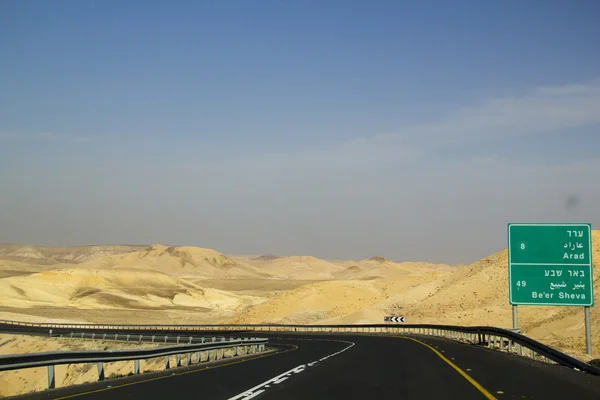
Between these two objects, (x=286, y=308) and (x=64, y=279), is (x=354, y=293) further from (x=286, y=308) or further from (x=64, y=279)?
(x=64, y=279)

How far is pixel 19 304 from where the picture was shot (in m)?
141

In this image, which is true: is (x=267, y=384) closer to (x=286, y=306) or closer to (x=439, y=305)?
(x=439, y=305)

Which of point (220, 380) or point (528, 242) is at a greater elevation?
point (528, 242)

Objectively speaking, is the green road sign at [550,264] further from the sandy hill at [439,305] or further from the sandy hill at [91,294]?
the sandy hill at [91,294]

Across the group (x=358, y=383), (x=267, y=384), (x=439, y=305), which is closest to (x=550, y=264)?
(x=358, y=383)

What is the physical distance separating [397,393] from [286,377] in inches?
189

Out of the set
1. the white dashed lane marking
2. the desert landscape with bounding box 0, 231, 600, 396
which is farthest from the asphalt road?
the desert landscape with bounding box 0, 231, 600, 396

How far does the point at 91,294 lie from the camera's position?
163 metres

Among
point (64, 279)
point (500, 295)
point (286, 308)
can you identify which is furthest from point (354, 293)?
point (64, 279)

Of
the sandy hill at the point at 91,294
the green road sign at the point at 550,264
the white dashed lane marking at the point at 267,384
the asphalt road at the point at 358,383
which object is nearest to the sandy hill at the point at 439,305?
the green road sign at the point at 550,264

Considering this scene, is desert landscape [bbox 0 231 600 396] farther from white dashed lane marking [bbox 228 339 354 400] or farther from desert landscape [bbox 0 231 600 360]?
white dashed lane marking [bbox 228 339 354 400]

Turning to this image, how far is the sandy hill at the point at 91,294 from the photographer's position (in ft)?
498

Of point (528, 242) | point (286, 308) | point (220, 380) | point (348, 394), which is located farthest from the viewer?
point (286, 308)

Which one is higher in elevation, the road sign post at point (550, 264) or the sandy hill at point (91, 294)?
the road sign post at point (550, 264)
